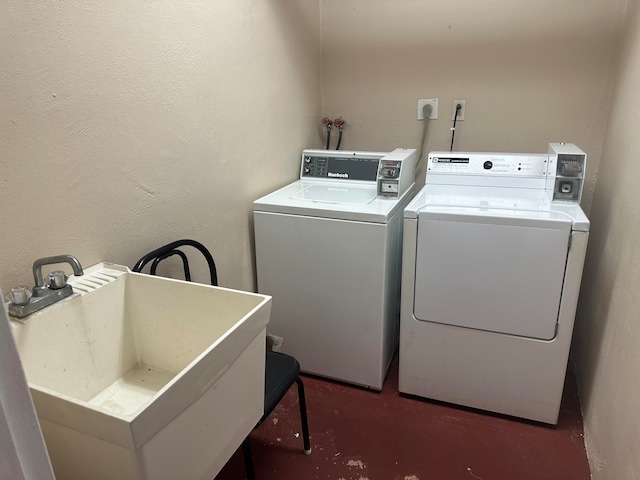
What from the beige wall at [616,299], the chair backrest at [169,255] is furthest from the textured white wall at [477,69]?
the chair backrest at [169,255]

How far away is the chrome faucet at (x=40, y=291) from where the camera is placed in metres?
0.92

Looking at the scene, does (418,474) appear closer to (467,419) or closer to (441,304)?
(467,419)

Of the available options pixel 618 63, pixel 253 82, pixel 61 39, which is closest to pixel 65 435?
pixel 61 39

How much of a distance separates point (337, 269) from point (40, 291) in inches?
43.9

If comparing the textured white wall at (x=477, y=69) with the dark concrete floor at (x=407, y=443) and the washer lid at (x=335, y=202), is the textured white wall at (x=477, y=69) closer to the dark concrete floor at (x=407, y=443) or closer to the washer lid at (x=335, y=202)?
the washer lid at (x=335, y=202)

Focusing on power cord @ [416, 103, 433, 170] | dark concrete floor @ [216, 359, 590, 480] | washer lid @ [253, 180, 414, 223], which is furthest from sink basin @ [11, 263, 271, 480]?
power cord @ [416, 103, 433, 170]

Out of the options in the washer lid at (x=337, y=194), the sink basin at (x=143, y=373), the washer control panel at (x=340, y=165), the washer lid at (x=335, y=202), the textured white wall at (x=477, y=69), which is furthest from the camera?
the washer control panel at (x=340, y=165)

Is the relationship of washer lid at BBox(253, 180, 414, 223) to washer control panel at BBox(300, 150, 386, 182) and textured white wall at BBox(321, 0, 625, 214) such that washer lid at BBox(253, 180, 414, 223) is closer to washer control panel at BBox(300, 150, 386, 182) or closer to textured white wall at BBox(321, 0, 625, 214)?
washer control panel at BBox(300, 150, 386, 182)

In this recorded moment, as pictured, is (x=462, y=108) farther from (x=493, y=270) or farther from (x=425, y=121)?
(x=493, y=270)

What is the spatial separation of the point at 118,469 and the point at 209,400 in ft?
0.64

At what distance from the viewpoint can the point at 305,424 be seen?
1.62m

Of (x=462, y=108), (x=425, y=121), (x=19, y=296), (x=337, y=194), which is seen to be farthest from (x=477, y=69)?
(x=19, y=296)

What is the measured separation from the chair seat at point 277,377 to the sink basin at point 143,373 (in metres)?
0.20

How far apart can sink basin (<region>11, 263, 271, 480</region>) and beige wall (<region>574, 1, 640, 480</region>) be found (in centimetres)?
107
